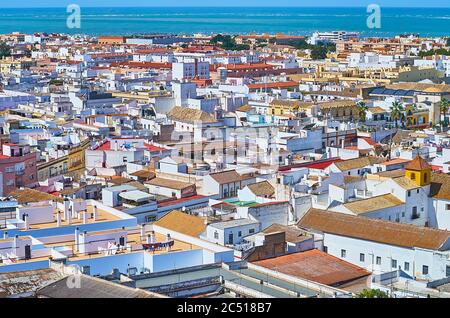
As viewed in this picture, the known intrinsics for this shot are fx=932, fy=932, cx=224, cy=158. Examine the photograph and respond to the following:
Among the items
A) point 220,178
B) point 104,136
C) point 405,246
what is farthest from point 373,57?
point 405,246

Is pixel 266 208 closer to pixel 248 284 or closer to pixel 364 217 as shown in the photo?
pixel 364 217

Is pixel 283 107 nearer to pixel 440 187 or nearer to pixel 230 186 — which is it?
pixel 230 186

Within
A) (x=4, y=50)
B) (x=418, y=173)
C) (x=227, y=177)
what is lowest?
(x=227, y=177)

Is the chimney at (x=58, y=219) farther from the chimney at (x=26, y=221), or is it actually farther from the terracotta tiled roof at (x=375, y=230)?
the terracotta tiled roof at (x=375, y=230)

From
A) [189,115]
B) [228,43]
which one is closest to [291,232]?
[189,115]

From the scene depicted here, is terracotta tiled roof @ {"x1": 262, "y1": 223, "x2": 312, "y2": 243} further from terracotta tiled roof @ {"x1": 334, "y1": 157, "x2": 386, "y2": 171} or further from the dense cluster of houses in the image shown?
terracotta tiled roof @ {"x1": 334, "y1": 157, "x2": 386, "y2": 171}

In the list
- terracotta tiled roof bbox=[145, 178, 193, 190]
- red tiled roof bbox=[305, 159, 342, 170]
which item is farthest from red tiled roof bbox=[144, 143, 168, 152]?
red tiled roof bbox=[305, 159, 342, 170]
